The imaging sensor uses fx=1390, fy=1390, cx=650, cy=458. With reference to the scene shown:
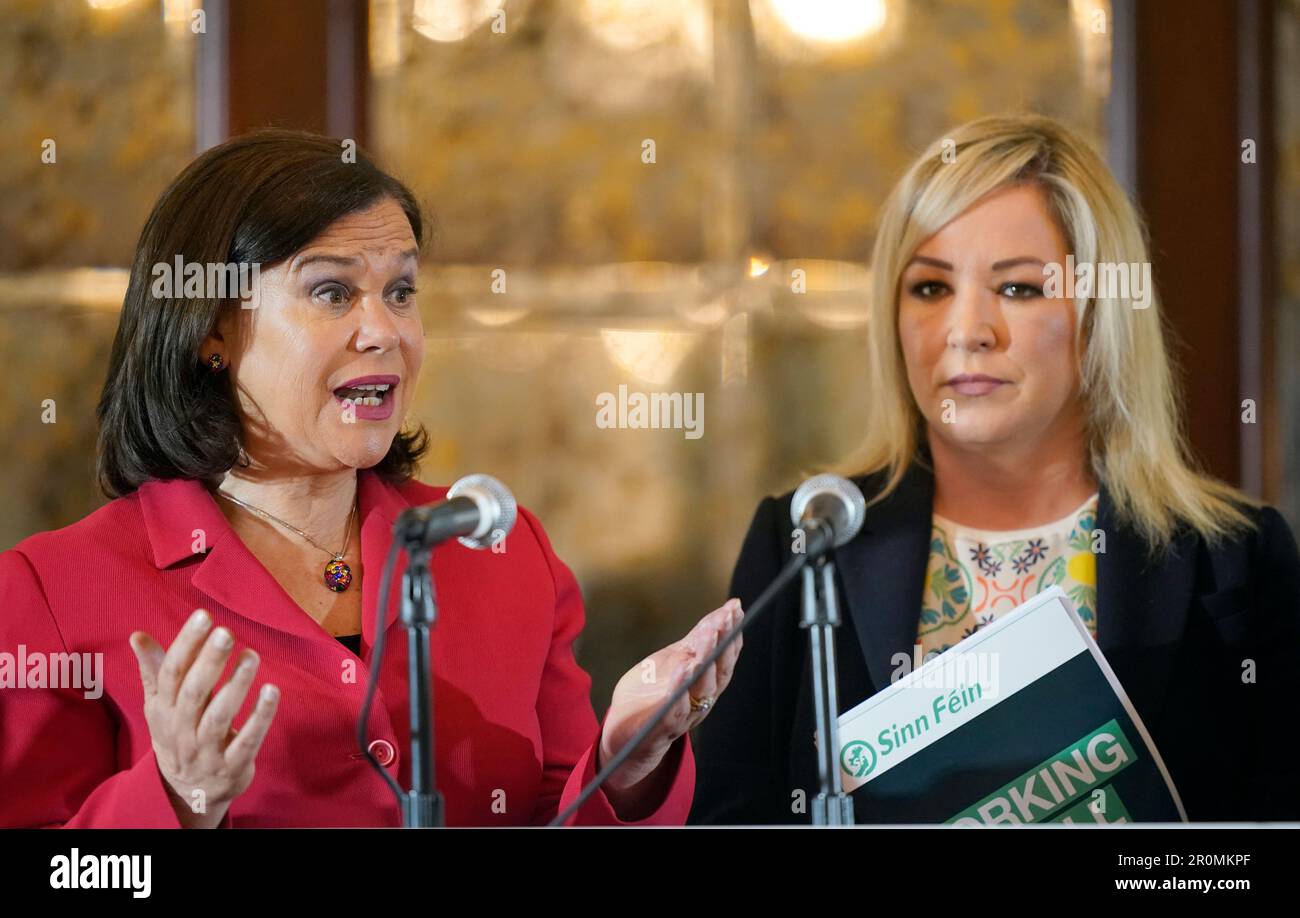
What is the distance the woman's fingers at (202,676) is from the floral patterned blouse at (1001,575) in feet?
3.27

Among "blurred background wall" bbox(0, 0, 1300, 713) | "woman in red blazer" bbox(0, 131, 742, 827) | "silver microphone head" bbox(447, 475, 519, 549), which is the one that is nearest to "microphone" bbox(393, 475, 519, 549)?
"silver microphone head" bbox(447, 475, 519, 549)

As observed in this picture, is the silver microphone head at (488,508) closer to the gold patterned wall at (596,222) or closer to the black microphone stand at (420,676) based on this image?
the black microphone stand at (420,676)

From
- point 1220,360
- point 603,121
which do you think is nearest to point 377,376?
point 603,121

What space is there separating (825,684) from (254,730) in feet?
2.16

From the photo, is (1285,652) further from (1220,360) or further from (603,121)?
(603,121)

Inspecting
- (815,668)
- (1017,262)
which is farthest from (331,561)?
(1017,262)

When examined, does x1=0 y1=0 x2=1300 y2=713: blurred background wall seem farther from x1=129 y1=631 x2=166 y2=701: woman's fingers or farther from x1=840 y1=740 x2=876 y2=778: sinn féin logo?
x1=129 y1=631 x2=166 y2=701: woman's fingers

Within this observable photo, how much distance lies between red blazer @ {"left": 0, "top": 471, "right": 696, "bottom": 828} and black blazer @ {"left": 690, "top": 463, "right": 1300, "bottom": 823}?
0.61 feet

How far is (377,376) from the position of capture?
1.91 metres

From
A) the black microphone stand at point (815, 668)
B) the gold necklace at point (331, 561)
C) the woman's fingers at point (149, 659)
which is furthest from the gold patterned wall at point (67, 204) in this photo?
the black microphone stand at point (815, 668)

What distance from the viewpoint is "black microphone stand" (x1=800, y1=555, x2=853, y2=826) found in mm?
1641

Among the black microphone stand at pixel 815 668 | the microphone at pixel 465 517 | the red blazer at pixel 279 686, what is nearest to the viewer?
the microphone at pixel 465 517

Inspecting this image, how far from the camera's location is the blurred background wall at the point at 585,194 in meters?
2.15
